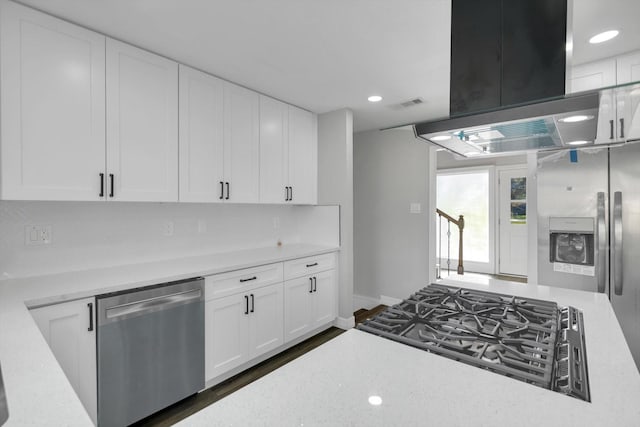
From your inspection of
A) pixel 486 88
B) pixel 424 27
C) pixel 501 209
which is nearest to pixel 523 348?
pixel 486 88

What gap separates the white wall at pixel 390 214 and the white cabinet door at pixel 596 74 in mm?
1645

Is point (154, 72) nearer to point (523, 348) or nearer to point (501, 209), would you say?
point (523, 348)

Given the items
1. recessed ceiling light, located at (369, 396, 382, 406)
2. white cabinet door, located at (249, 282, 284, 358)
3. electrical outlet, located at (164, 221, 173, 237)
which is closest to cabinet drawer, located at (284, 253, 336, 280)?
white cabinet door, located at (249, 282, 284, 358)

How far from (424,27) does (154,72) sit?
178 cm

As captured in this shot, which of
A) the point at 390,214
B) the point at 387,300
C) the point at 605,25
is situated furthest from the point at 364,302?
the point at 605,25

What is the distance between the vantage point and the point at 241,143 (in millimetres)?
2754

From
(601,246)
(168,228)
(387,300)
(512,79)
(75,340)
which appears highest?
(512,79)

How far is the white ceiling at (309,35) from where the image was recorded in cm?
168

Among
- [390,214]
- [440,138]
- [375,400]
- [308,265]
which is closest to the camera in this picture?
[375,400]

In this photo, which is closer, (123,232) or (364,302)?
(123,232)

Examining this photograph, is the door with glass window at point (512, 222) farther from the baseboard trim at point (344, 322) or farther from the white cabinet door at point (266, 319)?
the white cabinet door at point (266, 319)

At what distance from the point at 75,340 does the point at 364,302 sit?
3.36 metres

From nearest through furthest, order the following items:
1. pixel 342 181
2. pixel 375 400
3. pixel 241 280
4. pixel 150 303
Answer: pixel 375 400, pixel 150 303, pixel 241 280, pixel 342 181

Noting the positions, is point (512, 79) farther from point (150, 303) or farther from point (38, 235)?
point (38, 235)
